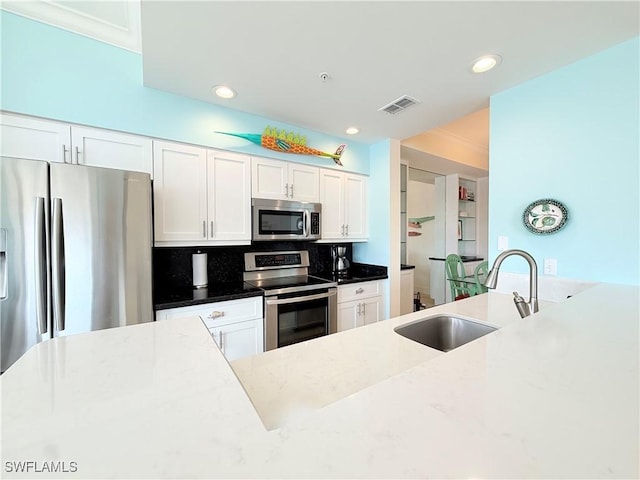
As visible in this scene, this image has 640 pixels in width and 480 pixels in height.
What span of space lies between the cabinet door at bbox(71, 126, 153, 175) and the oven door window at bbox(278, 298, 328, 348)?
60.6 inches

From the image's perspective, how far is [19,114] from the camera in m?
1.52

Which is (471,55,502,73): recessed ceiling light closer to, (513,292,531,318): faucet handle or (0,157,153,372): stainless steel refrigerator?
(513,292,531,318): faucet handle

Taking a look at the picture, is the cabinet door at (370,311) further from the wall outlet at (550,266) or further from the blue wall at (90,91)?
the blue wall at (90,91)

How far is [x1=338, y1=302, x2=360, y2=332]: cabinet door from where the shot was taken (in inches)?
103

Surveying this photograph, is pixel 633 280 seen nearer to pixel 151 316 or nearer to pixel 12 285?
pixel 151 316

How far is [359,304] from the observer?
2746 mm

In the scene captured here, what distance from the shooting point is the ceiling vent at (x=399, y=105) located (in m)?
2.05

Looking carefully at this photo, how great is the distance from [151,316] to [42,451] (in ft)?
4.72

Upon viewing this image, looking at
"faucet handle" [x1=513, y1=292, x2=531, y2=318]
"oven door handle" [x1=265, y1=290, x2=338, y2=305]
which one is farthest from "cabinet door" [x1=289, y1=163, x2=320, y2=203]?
"faucet handle" [x1=513, y1=292, x2=531, y2=318]

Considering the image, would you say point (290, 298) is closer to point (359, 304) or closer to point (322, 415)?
point (359, 304)

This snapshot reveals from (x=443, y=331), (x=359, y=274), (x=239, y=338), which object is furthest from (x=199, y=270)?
(x=443, y=331)

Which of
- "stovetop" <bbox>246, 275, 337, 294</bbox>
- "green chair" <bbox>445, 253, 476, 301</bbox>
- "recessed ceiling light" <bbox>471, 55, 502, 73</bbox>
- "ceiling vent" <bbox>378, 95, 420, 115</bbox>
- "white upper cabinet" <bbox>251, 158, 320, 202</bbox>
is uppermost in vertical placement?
"ceiling vent" <bbox>378, 95, 420, 115</bbox>

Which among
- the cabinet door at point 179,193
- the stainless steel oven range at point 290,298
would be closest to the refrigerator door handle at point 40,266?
the cabinet door at point 179,193

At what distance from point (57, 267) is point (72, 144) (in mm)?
856
